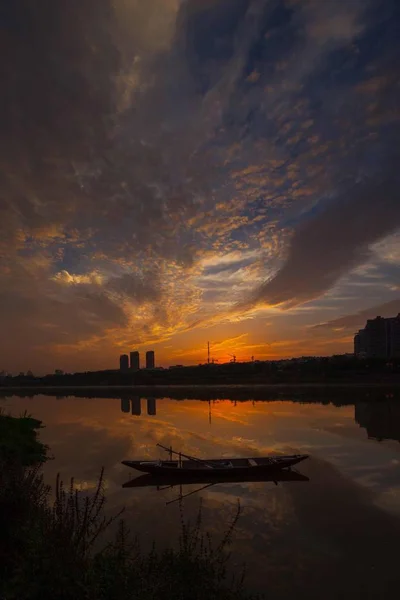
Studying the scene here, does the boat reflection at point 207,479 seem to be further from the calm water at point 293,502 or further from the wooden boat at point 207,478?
the calm water at point 293,502

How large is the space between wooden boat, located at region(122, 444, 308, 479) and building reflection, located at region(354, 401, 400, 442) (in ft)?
38.7

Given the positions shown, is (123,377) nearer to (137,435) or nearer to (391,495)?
(137,435)

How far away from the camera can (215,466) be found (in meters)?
19.4

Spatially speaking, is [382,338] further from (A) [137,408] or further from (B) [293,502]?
(B) [293,502]

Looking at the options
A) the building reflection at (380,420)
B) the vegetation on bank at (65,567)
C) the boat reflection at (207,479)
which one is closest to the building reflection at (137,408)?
the building reflection at (380,420)

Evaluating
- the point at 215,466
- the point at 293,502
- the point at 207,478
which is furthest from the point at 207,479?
the point at 293,502

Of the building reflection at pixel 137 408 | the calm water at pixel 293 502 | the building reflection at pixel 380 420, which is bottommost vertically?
the calm water at pixel 293 502

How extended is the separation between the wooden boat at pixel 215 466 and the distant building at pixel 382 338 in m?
153

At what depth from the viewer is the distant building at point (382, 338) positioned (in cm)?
16638

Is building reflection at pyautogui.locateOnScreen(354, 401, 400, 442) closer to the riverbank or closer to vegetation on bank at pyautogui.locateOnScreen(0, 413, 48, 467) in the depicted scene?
the riverbank

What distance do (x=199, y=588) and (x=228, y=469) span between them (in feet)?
42.2

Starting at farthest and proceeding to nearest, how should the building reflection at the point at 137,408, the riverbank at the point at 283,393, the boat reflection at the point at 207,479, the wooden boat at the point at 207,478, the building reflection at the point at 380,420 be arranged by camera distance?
the riverbank at the point at 283,393, the building reflection at the point at 137,408, the building reflection at the point at 380,420, the wooden boat at the point at 207,478, the boat reflection at the point at 207,479

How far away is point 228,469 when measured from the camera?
19.1 metres

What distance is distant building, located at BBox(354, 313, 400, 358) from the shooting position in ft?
546
